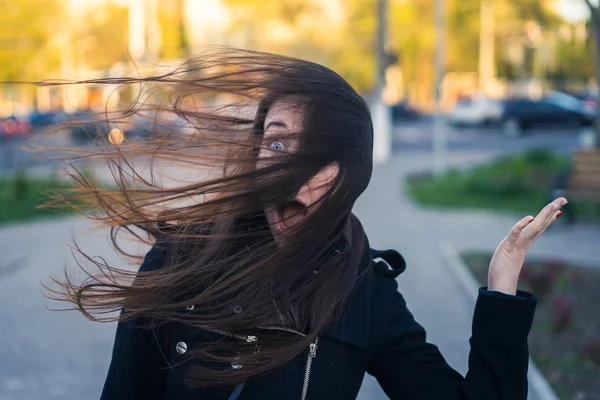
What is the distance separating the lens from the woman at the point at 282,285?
1.97 m

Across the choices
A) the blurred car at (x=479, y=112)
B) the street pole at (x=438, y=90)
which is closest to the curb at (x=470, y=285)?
the street pole at (x=438, y=90)

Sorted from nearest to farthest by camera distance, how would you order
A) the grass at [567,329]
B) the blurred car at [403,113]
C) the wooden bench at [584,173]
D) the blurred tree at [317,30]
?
the grass at [567,329]
the wooden bench at [584,173]
the blurred tree at [317,30]
the blurred car at [403,113]

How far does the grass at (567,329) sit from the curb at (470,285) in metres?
0.08

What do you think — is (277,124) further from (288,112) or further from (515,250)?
(515,250)

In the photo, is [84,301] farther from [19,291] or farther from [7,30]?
[7,30]

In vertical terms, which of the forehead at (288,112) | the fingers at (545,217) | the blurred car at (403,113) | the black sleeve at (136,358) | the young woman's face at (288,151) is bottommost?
the blurred car at (403,113)

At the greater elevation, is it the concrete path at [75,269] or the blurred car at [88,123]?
the blurred car at [88,123]

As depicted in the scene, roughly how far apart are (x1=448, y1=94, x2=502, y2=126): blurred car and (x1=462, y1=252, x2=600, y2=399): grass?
1422 inches

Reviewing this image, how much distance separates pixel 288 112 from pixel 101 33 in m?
62.3

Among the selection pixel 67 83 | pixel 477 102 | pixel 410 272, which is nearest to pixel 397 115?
pixel 477 102

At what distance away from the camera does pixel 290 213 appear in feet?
6.63

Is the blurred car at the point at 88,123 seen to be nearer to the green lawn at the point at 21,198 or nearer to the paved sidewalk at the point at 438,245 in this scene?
the paved sidewalk at the point at 438,245

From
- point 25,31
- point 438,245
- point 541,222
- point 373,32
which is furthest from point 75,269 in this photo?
point 373,32

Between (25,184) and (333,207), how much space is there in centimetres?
1718
